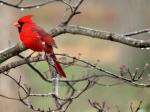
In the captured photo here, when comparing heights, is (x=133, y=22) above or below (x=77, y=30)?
below

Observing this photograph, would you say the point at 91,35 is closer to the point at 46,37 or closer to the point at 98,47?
the point at 46,37

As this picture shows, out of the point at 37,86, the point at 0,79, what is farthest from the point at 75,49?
the point at 0,79

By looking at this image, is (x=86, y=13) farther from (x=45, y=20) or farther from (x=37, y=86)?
(x=37, y=86)

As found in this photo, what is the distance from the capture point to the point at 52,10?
19.9m

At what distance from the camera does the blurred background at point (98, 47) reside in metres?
10.7

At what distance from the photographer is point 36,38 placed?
16.3ft

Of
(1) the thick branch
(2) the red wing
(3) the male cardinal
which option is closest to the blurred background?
(3) the male cardinal

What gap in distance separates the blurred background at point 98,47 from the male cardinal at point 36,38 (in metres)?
2.83

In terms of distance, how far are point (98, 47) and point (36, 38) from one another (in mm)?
12904

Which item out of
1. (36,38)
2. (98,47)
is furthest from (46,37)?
(98,47)

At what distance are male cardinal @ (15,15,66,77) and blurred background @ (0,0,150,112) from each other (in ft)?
9.30

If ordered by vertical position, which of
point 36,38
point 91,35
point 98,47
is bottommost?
point 98,47

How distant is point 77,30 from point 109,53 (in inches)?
490

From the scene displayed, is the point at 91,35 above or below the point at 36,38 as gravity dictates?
above
